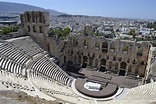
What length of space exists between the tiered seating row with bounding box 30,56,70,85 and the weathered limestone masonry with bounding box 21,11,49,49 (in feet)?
20.9

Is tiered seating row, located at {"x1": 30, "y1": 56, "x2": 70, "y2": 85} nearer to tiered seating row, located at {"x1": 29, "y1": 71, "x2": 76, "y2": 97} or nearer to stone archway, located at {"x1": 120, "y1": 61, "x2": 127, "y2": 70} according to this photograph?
tiered seating row, located at {"x1": 29, "y1": 71, "x2": 76, "y2": 97}

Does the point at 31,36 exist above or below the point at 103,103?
above

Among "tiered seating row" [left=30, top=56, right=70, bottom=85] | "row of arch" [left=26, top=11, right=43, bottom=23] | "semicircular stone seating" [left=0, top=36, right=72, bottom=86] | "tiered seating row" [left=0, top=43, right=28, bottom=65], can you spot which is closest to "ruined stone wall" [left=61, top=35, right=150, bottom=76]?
"tiered seating row" [left=30, top=56, right=70, bottom=85]

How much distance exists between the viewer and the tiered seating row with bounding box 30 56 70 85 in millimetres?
27303

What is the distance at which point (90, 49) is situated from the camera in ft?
117

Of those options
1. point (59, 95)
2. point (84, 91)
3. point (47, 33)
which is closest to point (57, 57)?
point (47, 33)

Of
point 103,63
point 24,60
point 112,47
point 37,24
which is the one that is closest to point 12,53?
point 24,60

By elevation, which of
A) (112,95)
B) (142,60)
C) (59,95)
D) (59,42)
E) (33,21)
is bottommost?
(112,95)

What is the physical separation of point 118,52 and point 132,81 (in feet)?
21.7

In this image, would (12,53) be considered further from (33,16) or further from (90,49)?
(90,49)

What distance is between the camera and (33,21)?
35.1 metres

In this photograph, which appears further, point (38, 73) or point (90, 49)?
point (90, 49)

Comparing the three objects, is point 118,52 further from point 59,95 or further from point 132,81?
point 59,95

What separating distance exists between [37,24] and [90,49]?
41.9 feet
